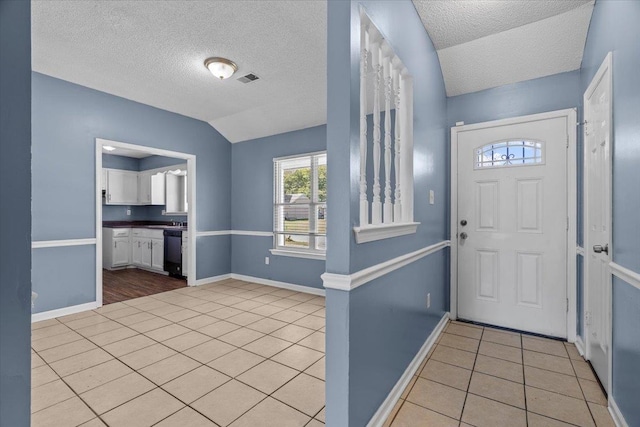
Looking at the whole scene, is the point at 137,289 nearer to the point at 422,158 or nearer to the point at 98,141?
the point at 98,141

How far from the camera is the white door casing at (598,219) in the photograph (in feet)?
6.09

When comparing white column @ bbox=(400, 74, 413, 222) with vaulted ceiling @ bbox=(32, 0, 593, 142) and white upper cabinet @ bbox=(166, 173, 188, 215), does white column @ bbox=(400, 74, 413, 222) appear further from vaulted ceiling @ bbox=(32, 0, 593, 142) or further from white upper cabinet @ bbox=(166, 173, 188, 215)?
white upper cabinet @ bbox=(166, 173, 188, 215)

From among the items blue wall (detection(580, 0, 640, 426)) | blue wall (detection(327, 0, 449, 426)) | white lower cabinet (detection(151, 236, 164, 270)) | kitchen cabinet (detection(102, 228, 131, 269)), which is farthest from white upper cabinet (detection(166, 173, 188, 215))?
blue wall (detection(580, 0, 640, 426))

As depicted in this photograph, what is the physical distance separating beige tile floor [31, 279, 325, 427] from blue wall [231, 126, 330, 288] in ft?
3.02

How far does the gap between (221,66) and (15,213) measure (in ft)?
9.58

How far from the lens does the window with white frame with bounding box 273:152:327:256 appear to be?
4.43 m

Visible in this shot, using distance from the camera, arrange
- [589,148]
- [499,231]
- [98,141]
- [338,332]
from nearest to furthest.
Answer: [338,332] → [589,148] → [499,231] → [98,141]

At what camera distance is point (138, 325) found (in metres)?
3.14

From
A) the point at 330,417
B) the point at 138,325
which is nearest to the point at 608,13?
the point at 330,417

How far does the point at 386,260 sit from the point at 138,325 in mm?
2755

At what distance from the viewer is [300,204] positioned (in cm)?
457

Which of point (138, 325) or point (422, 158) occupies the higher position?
point (422, 158)

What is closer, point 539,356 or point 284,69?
point 539,356

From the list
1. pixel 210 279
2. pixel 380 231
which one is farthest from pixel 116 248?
pixel 380 231
